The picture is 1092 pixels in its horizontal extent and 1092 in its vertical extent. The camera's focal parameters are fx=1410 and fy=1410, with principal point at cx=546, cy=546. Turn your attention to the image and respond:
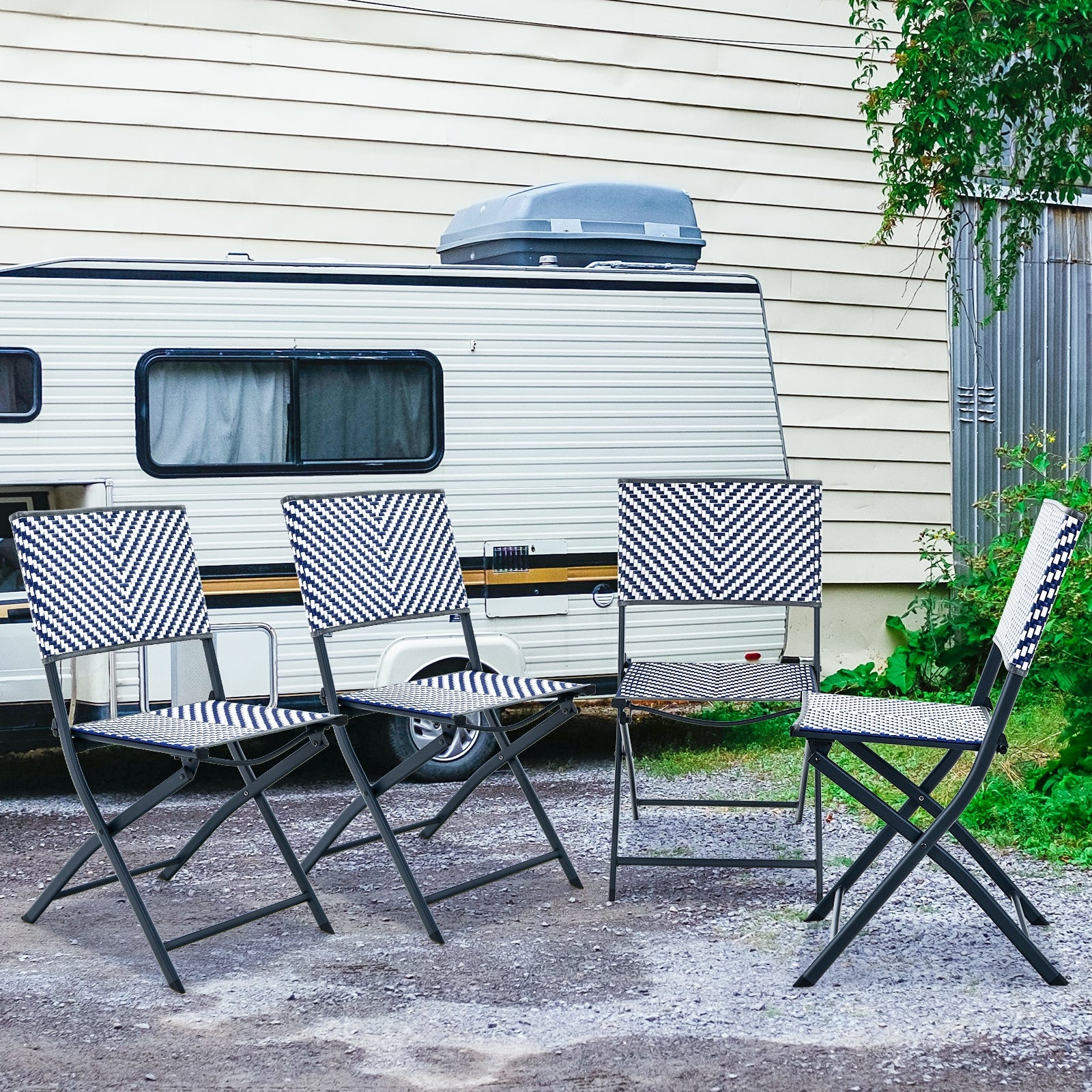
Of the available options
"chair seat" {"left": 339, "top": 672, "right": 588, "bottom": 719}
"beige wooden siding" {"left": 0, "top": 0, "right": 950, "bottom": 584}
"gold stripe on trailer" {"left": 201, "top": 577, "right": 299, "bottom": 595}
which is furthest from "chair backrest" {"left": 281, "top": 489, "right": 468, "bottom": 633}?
"beige wooden siding" {"left": 0, "top": 0, "right": 950, "bottom": 584}

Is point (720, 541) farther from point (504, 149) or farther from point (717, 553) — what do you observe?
point (504, 149)

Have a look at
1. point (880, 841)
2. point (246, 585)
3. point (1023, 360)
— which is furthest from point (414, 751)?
point (1023, 360)

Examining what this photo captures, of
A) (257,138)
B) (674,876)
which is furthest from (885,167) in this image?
(674,876)

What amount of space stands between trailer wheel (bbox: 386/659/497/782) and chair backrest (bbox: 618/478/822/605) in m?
1.63

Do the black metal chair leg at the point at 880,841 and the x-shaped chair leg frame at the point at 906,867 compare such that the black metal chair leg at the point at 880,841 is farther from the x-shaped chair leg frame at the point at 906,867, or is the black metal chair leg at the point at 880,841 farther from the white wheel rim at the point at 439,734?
the white wheel rim at the point at 439,734

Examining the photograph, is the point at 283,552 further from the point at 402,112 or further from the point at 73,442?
the point at 402,112

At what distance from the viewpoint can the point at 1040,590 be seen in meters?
3.47

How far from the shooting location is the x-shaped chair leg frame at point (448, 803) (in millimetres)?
4109

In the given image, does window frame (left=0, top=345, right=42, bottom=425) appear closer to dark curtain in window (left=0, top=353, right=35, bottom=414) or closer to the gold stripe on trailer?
dark curtain in window (left=0, top=353, right=35, bottom=414)

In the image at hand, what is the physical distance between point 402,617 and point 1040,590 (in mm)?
2026

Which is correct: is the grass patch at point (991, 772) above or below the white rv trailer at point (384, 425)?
below

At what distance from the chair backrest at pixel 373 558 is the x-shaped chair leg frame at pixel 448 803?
1.38ft

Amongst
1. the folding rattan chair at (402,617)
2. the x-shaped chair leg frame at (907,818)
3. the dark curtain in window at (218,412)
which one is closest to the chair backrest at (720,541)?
the folding rattan chair at (402,617)

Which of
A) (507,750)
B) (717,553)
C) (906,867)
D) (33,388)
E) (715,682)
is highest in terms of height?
(33,388)
